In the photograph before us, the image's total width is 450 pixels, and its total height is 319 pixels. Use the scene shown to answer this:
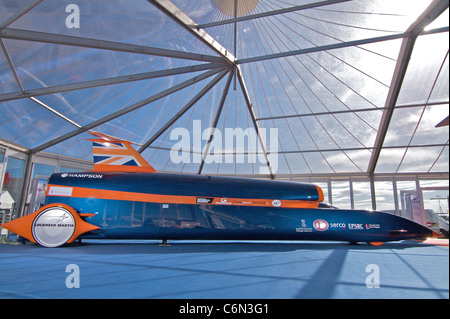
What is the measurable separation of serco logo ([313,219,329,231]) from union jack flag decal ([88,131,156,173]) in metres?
4.56

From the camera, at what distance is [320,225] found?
6504 mm

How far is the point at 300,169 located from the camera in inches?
707

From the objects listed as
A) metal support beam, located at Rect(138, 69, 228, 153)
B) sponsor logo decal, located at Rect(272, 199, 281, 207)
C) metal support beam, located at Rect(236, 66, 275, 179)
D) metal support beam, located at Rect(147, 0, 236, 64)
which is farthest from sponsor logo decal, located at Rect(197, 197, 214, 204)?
metal support beam, located at Rect(236, 66, 275, 179)

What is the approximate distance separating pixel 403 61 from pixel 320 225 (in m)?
8.18

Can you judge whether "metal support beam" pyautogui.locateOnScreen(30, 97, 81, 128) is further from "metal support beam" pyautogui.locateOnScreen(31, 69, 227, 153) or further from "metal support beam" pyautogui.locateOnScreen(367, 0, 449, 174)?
"metal support beam" pyautogui.locateOnScreen(367, 0, 449, 174)

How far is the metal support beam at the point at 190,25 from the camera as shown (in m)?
7.33

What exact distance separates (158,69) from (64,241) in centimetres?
724

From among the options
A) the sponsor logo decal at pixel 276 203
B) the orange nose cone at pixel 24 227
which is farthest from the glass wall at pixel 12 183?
the sponsor logo decal at pixel 276 203

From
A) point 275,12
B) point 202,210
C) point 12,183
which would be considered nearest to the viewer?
point 202,210

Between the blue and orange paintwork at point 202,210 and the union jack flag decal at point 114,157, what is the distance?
27 mm

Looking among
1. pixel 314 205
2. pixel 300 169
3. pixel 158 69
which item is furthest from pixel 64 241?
pixel 300 169

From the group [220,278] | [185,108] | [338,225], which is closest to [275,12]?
[338,225]

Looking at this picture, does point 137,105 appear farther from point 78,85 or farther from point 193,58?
point 193,58
